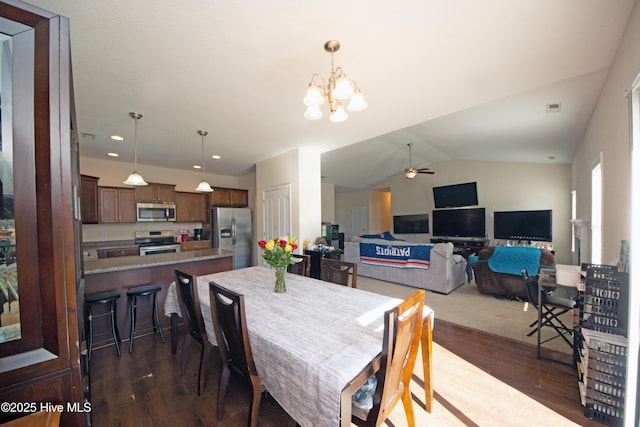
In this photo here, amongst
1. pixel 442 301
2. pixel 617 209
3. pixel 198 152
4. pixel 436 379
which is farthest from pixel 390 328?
pixel 198 152

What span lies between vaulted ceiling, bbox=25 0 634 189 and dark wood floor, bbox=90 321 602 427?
8.48 ft

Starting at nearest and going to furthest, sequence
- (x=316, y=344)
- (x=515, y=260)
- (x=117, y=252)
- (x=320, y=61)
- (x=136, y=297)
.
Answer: (x=316, y=344)
(x=320, y=61)
(x=136, y=297)
(x=515, y=260)
(x=117, y=252)

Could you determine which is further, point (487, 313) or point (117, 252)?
point (117, 252)

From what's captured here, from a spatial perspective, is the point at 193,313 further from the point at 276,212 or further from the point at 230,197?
the point at 230,197

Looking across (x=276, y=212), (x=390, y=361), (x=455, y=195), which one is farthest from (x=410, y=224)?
(x=390, y=361)

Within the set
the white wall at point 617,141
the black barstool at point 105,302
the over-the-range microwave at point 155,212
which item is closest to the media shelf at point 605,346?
the white wall at point 617,141

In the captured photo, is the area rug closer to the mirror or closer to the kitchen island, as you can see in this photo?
the kitchen island

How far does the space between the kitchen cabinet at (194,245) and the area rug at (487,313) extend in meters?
3.95

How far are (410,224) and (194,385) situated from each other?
26.3ft

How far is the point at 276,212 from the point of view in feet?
16.0

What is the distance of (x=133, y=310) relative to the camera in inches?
103

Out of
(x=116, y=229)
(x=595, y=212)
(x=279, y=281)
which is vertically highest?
(x=595, y=212)

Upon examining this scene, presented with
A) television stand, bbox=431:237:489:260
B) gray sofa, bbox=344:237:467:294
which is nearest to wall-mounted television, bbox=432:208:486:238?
television stand, bbox=431:237:489:260

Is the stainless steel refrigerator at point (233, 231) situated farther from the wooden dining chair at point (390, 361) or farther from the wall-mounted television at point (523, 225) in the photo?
the wall-mounted television at point (523, 225)
